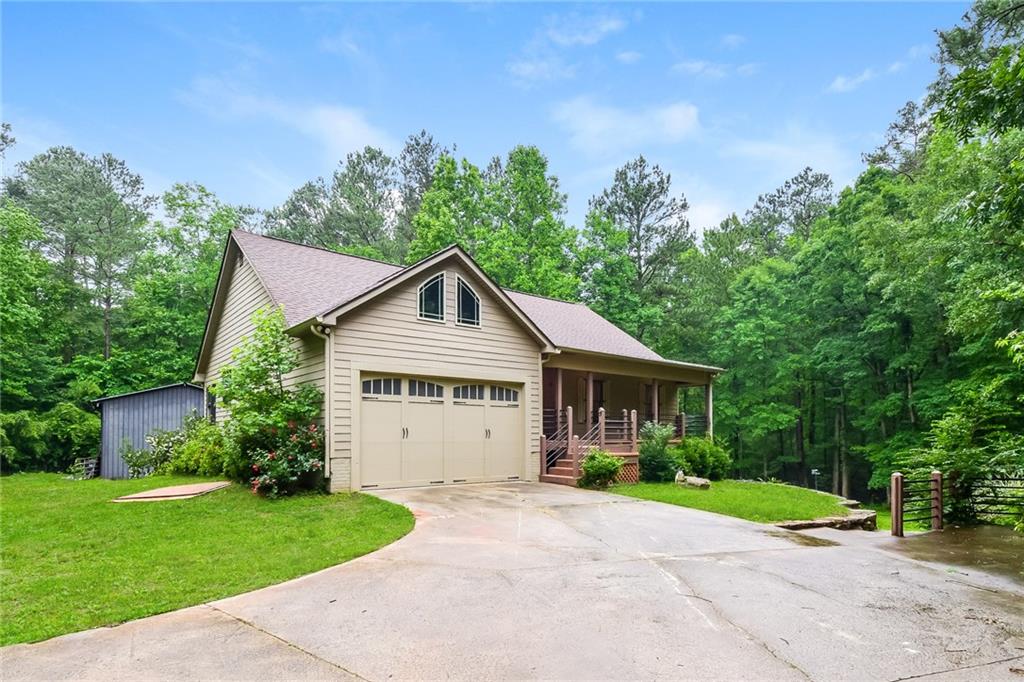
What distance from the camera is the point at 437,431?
42.4 ft

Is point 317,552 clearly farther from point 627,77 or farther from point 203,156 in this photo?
point 203,156

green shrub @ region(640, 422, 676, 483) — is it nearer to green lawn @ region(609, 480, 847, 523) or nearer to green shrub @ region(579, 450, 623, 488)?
green lawn @ region(609, 480, 847, 523)

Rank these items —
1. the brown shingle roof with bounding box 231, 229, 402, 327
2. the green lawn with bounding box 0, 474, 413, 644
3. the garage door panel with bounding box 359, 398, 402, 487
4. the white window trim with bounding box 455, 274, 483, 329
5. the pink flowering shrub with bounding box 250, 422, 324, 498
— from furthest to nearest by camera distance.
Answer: the white window trim with bounding box 455, 274, 483, 329 → the brown shingle roof with bounding box 231, 229, 402, 327 → the garage door panel with bounding box 359, 398, 402, 487 → the pink flowering shrub with bounding box 250, 422, 324, 498 → the green lawn with bounding box 0, 474, 413, 644

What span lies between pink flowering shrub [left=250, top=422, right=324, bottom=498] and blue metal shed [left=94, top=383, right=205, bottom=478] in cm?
714

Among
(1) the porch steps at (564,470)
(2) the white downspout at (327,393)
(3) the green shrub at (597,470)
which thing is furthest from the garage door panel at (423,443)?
(3) the green shrub at (597,470)

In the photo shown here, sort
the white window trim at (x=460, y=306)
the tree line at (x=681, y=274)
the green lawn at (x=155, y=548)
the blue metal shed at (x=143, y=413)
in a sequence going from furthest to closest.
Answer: the tree line at (x=681, y=274), the blue metal shed at (x=143, y=413), the white window trim at (x=460, y=306), the green lawn at (x=155, y=548)

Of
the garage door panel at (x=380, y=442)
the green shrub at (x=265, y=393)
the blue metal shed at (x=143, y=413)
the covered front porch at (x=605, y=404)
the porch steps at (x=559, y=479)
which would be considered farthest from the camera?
the blue metal shed at (x=143, y=413)

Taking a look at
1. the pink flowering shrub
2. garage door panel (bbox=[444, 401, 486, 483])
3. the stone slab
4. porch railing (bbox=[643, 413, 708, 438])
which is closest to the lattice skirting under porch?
garage door panel (bbox=[444, 401, 486, 483])

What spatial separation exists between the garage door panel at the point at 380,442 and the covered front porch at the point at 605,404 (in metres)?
4.22

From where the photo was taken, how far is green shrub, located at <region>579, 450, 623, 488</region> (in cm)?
1358

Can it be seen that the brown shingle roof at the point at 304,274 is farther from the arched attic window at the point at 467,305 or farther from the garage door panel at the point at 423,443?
the garage door panel at the point at 423,443

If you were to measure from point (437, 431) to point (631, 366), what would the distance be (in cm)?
736

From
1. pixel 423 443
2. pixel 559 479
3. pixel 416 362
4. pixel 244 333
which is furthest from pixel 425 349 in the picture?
pixel 244 333

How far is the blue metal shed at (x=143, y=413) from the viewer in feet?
54.0
